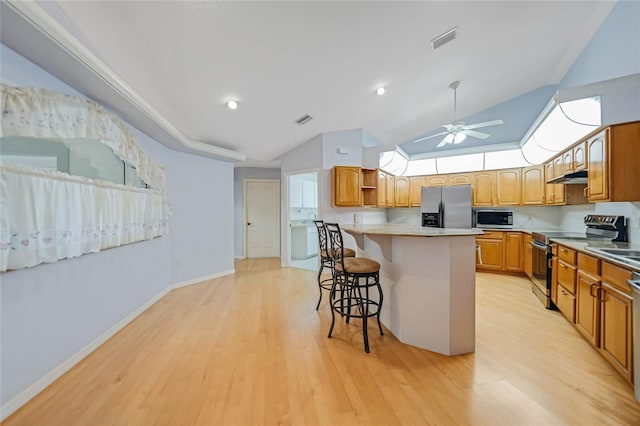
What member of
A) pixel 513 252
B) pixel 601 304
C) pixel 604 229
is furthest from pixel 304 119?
pixel 513 252

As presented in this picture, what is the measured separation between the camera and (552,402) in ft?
4.94

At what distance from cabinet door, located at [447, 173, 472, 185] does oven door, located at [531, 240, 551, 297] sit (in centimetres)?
209

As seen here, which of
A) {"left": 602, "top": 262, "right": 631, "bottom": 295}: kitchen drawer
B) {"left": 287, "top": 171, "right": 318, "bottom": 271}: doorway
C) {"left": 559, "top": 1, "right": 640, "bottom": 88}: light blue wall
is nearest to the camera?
{"left": 602, "top": 262, "right": 631, "bottom": 295}: kitchen drawer

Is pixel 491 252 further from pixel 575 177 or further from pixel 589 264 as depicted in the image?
pixel 589 264

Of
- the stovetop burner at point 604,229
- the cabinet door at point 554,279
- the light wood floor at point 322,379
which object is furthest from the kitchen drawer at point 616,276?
the stovetop burner at point 604,229

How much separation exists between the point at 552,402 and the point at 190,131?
4876mm

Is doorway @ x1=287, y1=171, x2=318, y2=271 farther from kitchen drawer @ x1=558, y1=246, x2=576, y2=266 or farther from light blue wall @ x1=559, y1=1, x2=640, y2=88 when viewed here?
light blue wall @ x1=559, y1=1, x2=640, y2=88

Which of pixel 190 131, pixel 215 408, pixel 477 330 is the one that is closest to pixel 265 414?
pixel 215 408

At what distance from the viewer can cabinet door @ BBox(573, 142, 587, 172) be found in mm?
2669

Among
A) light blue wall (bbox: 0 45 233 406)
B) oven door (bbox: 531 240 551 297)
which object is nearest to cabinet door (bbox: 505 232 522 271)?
oven door (bbox: 531 240 551 297)

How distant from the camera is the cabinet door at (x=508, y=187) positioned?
15.4 feet

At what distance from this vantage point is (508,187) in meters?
4.77

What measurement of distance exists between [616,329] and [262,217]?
5984 millimetres

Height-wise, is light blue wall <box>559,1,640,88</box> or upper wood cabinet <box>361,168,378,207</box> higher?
light blue wall <box>559,1,640,88</box>
